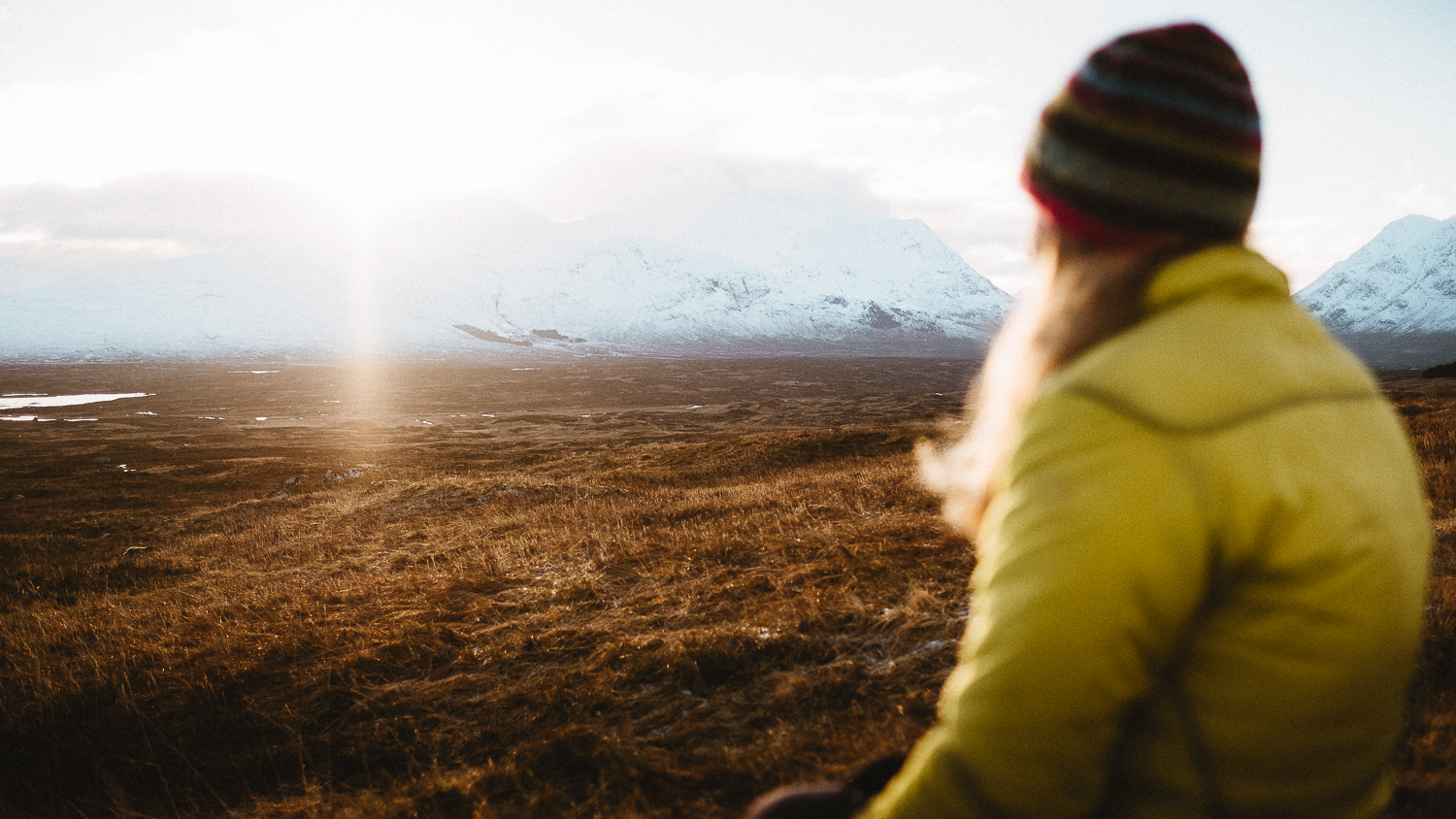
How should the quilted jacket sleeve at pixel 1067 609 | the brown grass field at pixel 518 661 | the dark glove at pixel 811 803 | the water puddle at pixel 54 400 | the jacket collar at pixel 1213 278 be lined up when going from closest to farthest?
the quilted jacket sleeve at pixel 1067 609 < the jacket collar at pixel 1213 278 < the dark glove at pixel 811 803 < the brown grass field at pixel 518 661 < the water puddle at pixel 54 400

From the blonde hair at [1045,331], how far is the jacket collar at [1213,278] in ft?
0.13

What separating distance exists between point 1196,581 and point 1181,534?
102mm

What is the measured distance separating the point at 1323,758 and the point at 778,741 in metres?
2.88

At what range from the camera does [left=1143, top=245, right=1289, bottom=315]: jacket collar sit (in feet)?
4.05

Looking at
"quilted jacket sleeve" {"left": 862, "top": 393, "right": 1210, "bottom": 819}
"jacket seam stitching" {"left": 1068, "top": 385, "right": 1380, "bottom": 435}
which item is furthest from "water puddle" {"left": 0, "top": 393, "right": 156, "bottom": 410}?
"jacket seam stitching" {"left": 1068, "top": 385, "right": 1380, "bottom": 435}

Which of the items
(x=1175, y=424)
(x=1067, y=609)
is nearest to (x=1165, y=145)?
(x=1175, y=424)

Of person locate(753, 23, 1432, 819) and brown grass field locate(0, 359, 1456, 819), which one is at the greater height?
person locate(753, 23, 1432, 819)

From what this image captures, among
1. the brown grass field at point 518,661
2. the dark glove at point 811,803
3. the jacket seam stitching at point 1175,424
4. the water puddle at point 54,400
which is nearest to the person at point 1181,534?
the jacket seam stitching at point 1175,424

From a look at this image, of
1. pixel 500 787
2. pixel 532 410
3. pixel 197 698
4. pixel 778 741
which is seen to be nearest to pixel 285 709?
pixel 197 698

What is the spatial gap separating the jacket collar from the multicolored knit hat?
68mm

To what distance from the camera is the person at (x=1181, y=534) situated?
3.45 feet

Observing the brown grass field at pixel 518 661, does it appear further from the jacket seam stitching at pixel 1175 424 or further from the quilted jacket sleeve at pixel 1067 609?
the jacket seam stitching at pixel 1175 424

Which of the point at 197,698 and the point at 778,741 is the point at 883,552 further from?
the point at 197,698

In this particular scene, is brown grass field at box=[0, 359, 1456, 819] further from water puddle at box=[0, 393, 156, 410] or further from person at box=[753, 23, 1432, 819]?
Answer: water puddle at box=[0, 393, 156, 410]
